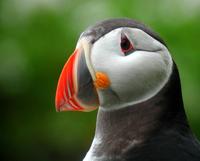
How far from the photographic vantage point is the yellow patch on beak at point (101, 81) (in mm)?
2277

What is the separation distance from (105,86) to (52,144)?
2.60 metres

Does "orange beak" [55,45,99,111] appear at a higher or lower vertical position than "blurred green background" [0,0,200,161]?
higher

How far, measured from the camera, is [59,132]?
4840 mm

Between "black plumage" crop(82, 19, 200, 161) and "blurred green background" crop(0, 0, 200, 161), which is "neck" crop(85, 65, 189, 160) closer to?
"black plumage" crop(82, 19, 200, 161)

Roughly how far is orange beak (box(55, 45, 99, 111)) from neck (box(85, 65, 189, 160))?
77 millimetres

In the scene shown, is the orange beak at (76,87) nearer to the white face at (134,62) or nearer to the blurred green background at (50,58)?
the white face at (134,62)

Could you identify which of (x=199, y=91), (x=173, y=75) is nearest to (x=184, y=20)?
(x=199, y=91)

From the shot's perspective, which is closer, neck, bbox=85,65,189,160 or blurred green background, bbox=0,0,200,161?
neck, bbox=85,65,189,160

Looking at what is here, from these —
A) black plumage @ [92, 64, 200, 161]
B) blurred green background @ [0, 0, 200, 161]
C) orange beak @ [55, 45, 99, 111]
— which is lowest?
blurred green background @ [0, 0, 200, 161]

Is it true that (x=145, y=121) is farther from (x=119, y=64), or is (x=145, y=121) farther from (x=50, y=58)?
(x=50, y=58)

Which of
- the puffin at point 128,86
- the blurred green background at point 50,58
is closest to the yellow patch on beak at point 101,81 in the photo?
the puffin at point 128,86

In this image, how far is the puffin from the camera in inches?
89.2

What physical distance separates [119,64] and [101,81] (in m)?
0.07

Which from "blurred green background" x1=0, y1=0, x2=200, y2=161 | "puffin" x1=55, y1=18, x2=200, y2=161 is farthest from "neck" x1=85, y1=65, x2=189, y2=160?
"blurred green background" x1=0, y1=0, x2=200, y2=161
